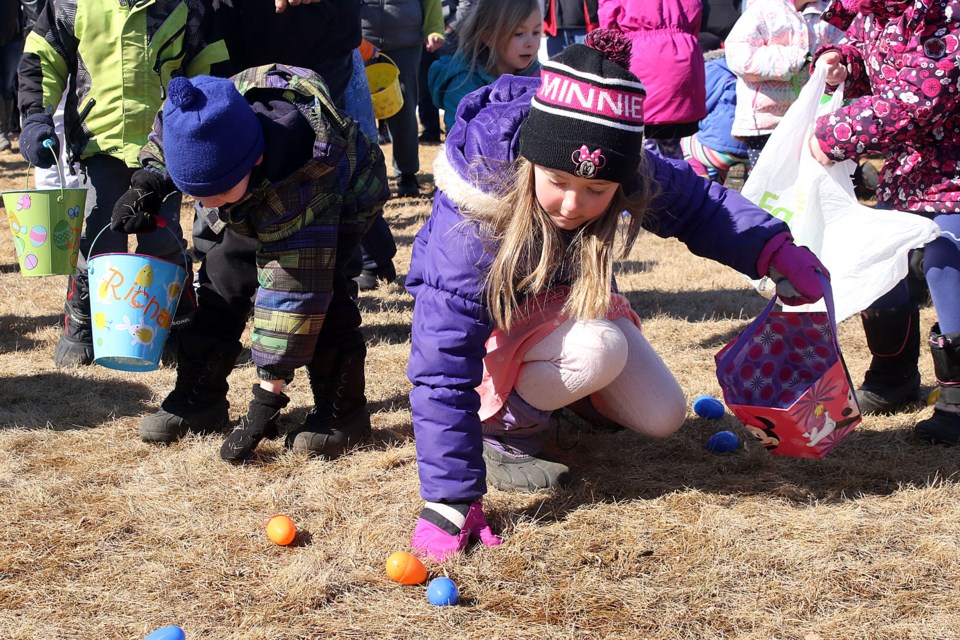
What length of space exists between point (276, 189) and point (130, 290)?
0.56m

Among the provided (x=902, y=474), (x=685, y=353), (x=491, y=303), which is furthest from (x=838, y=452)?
(x=491, y=303)

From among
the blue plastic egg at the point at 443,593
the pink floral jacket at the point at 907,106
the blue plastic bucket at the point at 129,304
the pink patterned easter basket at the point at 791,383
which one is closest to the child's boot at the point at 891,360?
the pink floral jacket at the point at 907,106

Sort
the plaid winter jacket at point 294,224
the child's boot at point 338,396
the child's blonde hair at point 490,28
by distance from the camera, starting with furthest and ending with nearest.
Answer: the child's blonde hair at point 490,28 < the child's boot at point 338,396 < the plaid winter jacket at point 294,224

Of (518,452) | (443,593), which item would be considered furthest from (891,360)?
(443,593)

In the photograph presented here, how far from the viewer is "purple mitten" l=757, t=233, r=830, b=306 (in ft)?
7.74

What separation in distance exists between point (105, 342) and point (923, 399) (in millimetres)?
2537

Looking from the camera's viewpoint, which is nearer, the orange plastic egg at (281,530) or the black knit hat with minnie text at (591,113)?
the black knit hat with minnie text at (591,113)

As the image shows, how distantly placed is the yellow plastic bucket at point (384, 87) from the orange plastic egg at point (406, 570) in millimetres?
4074

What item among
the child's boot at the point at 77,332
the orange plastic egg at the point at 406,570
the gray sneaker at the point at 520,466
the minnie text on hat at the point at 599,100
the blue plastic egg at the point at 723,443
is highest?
the minnie text on hat at the point at 599,100

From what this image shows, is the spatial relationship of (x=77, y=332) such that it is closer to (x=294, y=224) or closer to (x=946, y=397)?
(x=294, y=224)

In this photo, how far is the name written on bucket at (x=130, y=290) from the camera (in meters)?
2.72

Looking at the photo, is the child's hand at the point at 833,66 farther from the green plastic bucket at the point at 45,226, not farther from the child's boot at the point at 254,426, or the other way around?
the green plastic bucket at the point at 45,226

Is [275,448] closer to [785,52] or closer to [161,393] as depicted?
[161,393]

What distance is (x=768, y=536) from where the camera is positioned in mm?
2324
